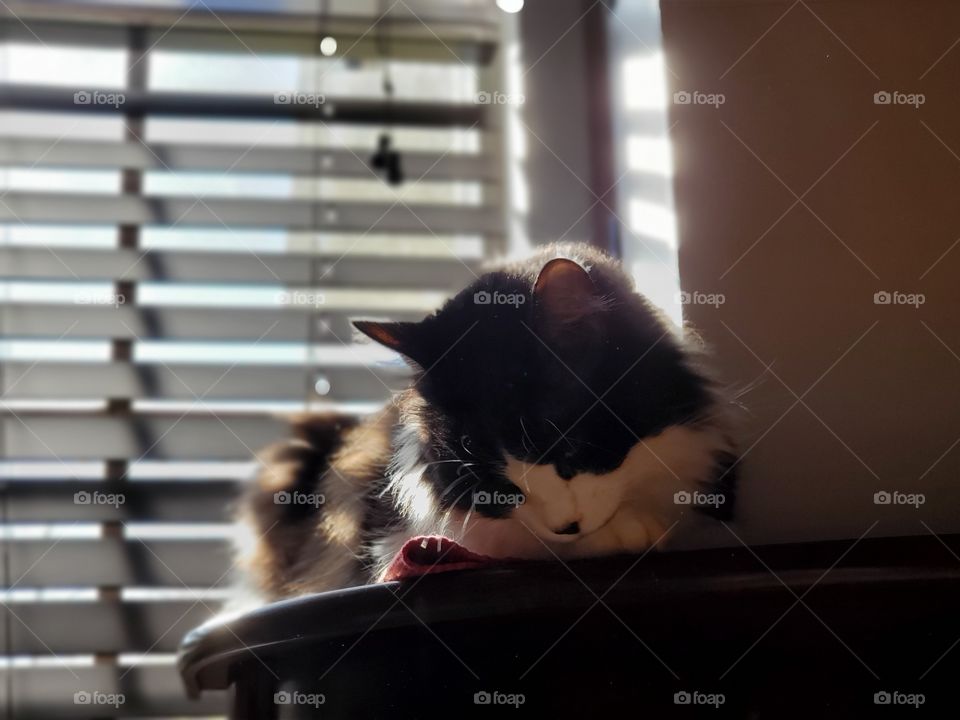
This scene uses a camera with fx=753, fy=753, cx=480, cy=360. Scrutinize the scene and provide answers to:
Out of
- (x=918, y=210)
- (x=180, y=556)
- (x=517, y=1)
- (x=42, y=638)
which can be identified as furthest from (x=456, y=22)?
(x=42, y=638)

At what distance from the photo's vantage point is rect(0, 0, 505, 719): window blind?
84 centimetres

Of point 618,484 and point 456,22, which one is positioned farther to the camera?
point 456,22

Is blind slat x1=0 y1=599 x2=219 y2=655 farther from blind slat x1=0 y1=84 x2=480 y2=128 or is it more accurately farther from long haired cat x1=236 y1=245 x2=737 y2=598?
blind slat x1=0 y1=84 x2=480 y2=128

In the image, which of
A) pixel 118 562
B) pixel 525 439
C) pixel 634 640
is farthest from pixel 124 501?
pixel 634 640

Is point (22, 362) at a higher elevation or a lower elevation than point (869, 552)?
higher

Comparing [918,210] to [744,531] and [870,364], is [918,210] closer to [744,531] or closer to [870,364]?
[870,364]

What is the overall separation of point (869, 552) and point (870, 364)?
0.66ft

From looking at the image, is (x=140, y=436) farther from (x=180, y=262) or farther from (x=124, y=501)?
(x=180, y=262)

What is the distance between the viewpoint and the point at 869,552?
73 cm

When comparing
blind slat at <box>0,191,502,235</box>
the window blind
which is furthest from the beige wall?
blind slat at <box>0,191,502,235</box>

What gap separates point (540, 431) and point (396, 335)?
18 centimetres

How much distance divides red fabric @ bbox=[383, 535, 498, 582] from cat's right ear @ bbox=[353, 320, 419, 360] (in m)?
0.19

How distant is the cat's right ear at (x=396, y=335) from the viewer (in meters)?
0.78

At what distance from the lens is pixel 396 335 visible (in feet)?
2.57
